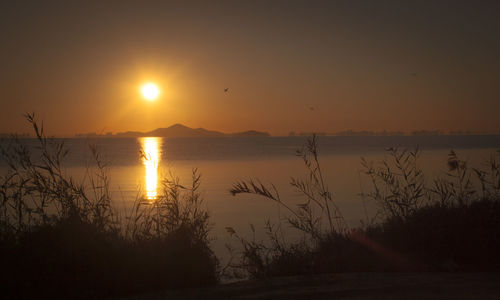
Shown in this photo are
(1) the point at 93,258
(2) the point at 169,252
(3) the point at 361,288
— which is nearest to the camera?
(3) the point at 361,288

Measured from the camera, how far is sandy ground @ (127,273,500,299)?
454 cm

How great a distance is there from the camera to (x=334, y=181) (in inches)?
925

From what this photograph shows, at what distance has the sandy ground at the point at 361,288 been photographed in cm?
454

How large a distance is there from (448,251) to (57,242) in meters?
5.56

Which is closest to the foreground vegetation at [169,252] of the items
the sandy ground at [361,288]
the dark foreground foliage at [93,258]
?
the dark foreground foliage at [93,258]

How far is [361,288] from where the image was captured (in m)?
4.82

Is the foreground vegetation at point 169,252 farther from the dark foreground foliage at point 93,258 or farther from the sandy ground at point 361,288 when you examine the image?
the sandy ground at point 361,288

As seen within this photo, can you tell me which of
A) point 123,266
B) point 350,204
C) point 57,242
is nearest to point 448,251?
point 123,266

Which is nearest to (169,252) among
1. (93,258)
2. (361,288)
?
(93,258)

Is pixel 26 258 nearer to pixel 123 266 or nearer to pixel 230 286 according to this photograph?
pixel 123 266

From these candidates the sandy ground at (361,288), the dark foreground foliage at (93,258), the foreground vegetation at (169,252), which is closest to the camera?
the sandy ground at (361,288)

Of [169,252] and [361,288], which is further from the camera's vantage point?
[169,252]

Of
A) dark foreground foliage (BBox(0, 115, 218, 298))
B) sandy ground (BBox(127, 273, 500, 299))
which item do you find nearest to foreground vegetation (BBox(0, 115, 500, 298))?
dark foreground foliage (BBox(0, 115, 218, 298))

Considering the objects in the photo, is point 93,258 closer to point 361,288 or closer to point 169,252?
point 169,252
